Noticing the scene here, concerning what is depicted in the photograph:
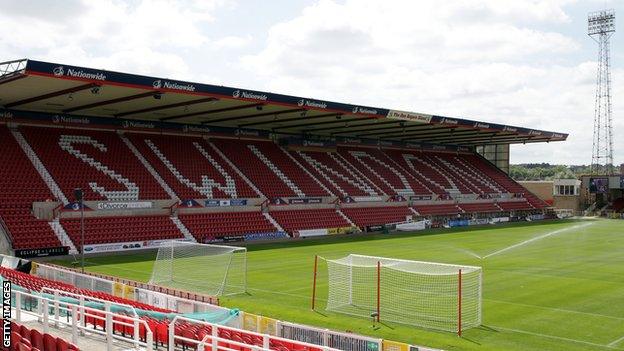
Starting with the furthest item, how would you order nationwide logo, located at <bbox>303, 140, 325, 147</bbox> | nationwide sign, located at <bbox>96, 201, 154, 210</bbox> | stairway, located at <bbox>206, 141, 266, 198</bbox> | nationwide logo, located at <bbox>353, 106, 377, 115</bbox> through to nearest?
nationwide logo, located at <bbox>303, 140, 325, 147</bbox> → stairway, located at <bbox>206, 141, 266, 198</bbox> → nationwide logo, located at <bbox>353, 106, 377, 115</bbox> → nationwide sign, located at <bbox>96, 201, 154, 210</bbox>

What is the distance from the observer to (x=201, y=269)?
2433 centimetres

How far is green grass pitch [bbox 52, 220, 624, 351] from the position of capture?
52.9 feet

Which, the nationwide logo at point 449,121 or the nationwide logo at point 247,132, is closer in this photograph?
the nationwide logo at point 247,132

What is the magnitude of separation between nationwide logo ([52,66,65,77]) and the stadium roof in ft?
0.14

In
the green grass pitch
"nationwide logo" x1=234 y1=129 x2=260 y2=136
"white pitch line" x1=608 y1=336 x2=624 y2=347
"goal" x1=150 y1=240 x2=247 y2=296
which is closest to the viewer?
"white pitch line" x1=608 y1=336 x2=624 y2=347

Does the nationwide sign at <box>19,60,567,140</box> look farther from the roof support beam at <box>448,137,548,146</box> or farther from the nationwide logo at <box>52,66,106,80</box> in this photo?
the roof support beam at <box>448,137,548,146</box>

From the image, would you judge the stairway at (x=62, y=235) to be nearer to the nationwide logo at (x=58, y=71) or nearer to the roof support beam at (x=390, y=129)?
the nationwide logo at (x=58, y=71)

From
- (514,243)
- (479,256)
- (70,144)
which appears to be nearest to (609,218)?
(514,243)

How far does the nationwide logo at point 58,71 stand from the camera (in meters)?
26.3

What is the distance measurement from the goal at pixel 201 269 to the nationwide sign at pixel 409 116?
22.8 metres

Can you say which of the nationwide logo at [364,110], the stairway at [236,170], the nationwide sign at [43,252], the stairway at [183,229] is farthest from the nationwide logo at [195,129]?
the nationwide sign at [43,252]

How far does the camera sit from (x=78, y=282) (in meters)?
19.2

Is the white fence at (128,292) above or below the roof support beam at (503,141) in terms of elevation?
below

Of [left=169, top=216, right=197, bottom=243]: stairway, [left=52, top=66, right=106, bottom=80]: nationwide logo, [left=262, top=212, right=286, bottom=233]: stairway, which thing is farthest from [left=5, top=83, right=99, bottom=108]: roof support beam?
[left=262, top=212, right=286, bottom=233]: stairway
